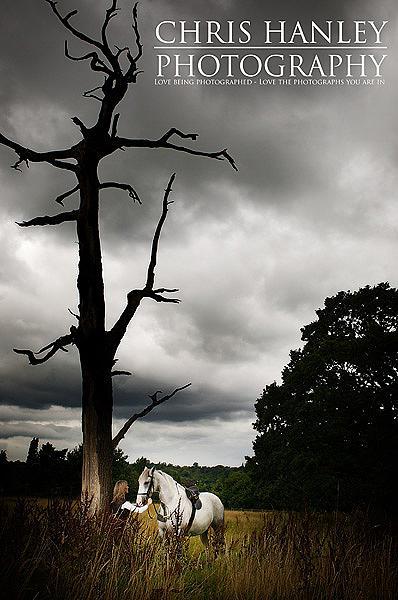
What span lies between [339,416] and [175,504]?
8.05 m

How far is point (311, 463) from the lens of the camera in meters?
16.4

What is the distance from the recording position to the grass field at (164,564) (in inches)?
155

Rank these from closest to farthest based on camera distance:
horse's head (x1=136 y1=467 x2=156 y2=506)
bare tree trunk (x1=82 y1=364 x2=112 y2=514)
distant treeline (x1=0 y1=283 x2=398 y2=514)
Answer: bare tree trunk (x1=82 y1=364 x2=112 y2=514) < horse's head (x1=136 y1=467 x2=156 y2=506) < distant treeline (x1=0 y1=283 x2=398 y2=514)

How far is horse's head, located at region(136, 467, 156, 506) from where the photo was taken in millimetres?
8117

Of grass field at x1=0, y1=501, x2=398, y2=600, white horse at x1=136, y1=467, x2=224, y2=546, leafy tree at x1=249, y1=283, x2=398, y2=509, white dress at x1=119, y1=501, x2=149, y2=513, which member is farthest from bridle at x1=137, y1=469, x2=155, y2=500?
leafy tree at x1=249, y1=283, x2=398, y2=509

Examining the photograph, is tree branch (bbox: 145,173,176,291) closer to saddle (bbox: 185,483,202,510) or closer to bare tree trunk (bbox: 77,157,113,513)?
bare tree trunk (bbox: 77,157,113,513)

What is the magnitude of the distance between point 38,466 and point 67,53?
268 inches

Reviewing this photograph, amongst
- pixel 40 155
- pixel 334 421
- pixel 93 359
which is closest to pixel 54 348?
pixel 93 359

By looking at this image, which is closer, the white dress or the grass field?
the grass field

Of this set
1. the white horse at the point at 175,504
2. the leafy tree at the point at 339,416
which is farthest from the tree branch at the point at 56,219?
the leafy tree at the point at 339,416

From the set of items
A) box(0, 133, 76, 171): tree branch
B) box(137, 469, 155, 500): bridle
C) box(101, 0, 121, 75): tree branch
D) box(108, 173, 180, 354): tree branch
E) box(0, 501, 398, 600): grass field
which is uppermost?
box(101, 0, 121, 75): tree branch

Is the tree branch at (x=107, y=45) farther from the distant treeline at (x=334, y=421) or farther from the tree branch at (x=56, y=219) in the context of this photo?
the distant treeline at (x=334, y=421)

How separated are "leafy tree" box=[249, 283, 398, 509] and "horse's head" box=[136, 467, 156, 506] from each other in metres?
5.28

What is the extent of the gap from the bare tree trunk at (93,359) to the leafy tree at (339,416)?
7086 mm
